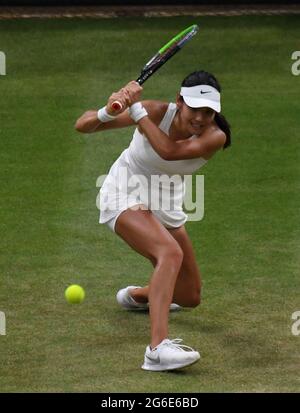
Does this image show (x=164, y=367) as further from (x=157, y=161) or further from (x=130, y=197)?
(x=157, y=161)

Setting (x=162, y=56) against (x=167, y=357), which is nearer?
(x=167, y=357)

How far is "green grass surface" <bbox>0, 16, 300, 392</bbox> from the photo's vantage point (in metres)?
10.6

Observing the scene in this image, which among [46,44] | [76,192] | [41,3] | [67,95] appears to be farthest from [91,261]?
[41,3]

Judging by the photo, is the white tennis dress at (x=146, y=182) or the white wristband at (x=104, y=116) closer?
the white wristband at (x=104, y=116)

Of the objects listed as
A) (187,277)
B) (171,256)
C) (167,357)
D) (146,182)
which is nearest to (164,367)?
(167,357)

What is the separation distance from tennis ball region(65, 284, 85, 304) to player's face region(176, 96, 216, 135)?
1.61 m

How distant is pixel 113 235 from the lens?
13.8 meters

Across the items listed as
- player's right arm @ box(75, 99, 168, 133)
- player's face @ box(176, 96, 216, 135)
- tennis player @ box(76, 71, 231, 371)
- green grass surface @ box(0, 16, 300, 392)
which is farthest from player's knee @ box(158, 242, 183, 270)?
player's right arm @ box(75, 99, 168, 133)

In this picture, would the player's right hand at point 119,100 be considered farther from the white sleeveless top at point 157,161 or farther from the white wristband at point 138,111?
the white sleeveless top at point 157,161

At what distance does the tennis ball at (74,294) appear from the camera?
11.5m

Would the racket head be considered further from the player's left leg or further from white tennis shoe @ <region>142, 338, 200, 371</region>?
white tennis shoe @ <region>142, 338, 200, 371</region>

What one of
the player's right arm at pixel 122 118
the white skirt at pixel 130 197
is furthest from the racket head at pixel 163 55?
the white skirt at pixel 130 197

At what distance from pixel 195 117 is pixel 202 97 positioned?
0.60ft

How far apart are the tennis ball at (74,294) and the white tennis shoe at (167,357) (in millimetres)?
1245
